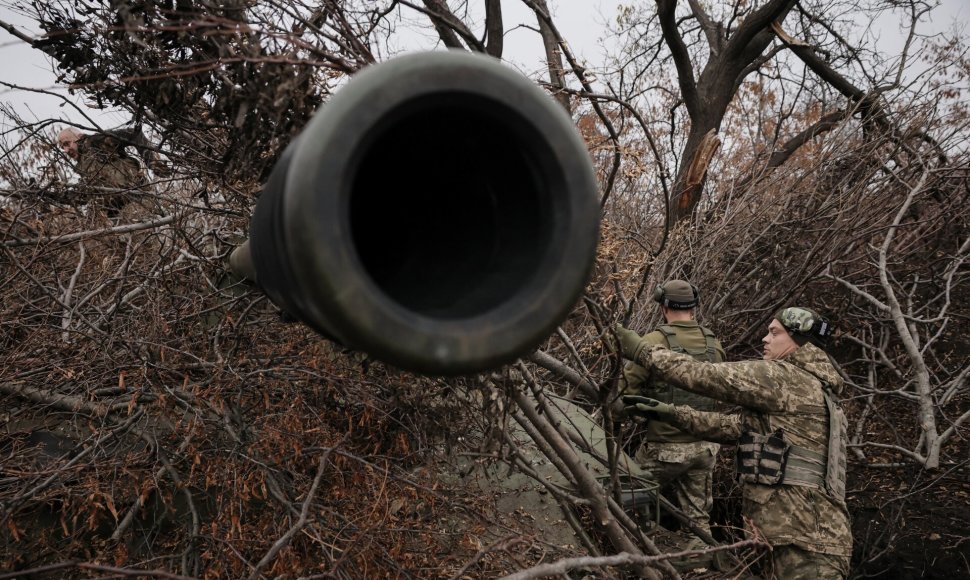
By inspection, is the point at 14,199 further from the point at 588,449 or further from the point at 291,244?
the point at 291,244

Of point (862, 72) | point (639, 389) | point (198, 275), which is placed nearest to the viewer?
point (198, 275)

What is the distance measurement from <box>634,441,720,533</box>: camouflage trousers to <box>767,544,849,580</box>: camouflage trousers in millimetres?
984

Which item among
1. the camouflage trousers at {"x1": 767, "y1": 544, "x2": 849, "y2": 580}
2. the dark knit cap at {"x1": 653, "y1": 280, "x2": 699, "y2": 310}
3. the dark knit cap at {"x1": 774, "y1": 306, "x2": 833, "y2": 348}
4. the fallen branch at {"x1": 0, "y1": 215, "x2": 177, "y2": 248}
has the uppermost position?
the fallen branch at {"x1": 0, "y1": 215, "x2": 177, "y2": 248}

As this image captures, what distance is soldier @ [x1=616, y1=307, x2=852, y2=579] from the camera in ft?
12.2

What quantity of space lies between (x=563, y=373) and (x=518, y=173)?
5.74ft

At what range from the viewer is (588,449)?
340 centimetres

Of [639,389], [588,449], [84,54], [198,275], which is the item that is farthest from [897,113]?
[84,54]

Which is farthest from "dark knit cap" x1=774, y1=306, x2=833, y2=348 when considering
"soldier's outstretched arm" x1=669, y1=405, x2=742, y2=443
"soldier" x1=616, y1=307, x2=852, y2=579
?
"soldier's outstretched arm" x1=669, y1=405, x2=742, y2=443

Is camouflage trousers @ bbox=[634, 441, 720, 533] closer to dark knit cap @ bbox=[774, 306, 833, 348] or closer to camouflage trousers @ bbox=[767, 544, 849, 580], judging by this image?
camouflage trousers @ bbox=[767, 544, 849, 580]

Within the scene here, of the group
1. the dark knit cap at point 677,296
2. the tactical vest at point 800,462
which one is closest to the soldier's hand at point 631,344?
the tactical vest at point 800,462

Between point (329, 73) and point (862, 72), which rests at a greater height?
point (862, 72)

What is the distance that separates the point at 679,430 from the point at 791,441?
3.54ft

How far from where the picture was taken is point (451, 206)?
131 cm

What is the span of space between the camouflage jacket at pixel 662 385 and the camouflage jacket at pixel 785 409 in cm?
93
